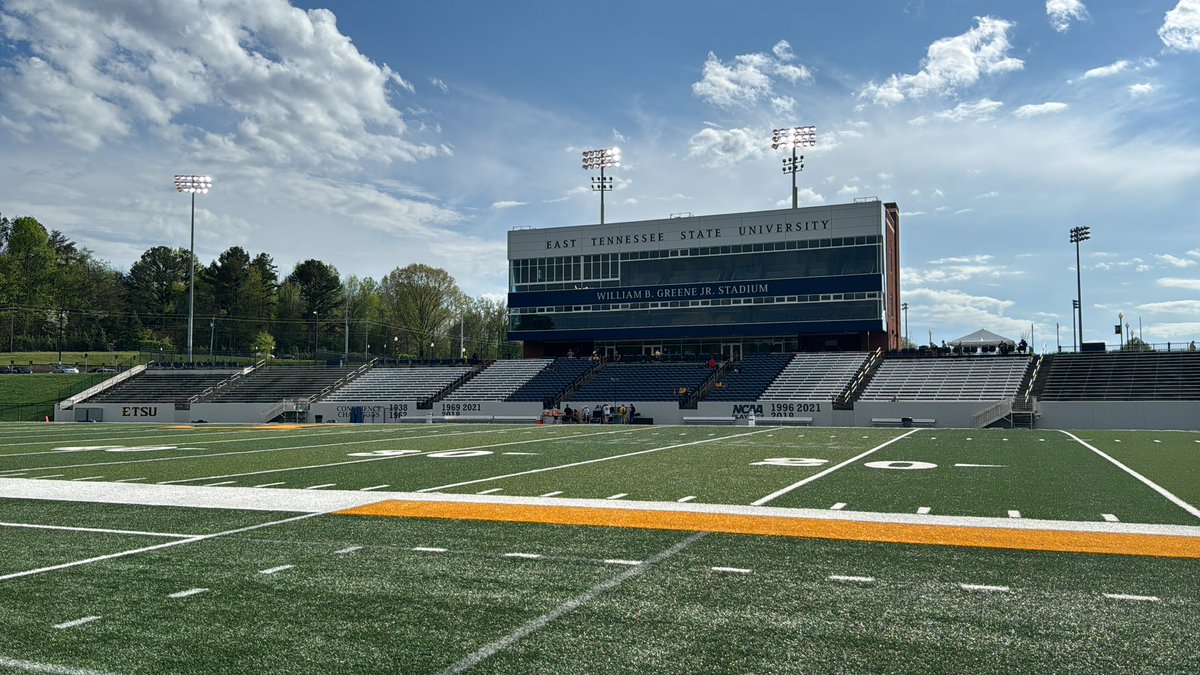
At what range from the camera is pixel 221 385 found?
54.6 meters

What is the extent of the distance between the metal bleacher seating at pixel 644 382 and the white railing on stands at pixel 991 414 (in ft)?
47.2

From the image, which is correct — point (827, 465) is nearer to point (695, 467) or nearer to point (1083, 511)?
point (695, 467)

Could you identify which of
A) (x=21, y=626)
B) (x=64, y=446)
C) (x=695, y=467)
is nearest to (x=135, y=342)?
(x=64, y=446)

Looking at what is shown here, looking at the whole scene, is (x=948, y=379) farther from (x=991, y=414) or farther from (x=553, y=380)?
(x=553, y=380)

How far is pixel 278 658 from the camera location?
4508 mm

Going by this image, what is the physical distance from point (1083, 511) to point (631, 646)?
736 centimetres

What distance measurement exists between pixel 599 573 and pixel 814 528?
297 centimetres

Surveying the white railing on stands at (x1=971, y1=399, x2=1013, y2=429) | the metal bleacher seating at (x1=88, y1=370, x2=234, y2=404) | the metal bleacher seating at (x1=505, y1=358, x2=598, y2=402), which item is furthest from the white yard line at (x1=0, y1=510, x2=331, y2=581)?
the metal bleacher seating at (x1=88, y1=370, x2=234, y2=404)

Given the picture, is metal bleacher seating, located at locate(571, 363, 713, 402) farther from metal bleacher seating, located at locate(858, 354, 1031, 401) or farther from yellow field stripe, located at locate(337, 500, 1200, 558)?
yellow field stripe, located at locate(337, 500, 1200, 558)

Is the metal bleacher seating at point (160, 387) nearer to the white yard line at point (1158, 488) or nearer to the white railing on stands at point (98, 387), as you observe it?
the white railing on stands at point (98, 387)

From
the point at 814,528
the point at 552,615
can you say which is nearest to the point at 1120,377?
the point at 814,528

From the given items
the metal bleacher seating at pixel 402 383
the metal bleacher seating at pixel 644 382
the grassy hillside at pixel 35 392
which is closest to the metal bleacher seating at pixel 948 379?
the metal bleacher seating at pixel 644 382

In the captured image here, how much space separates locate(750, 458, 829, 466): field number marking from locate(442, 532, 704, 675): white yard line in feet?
29.6

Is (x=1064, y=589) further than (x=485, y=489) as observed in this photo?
No
